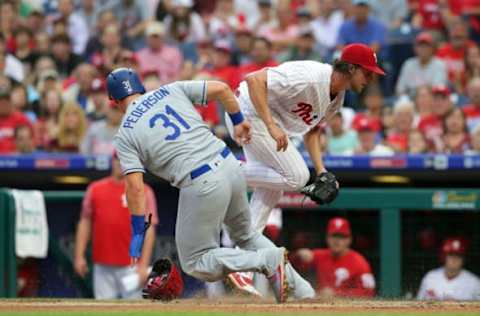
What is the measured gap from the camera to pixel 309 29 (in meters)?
14.3

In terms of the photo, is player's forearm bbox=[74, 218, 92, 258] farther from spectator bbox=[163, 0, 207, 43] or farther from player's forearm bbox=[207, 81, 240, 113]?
spectator bbox=[163, 0, 207, 43]

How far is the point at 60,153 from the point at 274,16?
3798 millimetres

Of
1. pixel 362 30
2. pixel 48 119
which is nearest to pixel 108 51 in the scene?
pixel 48 119

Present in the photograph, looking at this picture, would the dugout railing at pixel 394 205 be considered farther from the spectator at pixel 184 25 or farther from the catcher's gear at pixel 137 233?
the spectator at pixel 184 25

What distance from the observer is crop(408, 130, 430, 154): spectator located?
38.3ft

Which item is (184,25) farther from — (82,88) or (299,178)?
Answer: (299,178)

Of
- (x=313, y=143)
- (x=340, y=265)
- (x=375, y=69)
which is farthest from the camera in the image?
(x=340, y=265)

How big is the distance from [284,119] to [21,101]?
5.75 meters

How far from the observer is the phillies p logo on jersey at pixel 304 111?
27.6 ft

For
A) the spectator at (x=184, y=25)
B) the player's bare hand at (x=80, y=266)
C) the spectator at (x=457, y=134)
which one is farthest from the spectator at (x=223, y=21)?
the player's bare hand at (x=80, y=266)

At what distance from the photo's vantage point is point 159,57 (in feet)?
47.6

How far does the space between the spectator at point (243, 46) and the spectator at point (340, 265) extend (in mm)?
3524

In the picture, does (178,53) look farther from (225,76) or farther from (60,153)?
(60,153)

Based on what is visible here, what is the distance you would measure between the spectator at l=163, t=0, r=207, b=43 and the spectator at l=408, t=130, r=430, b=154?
3.92 m
